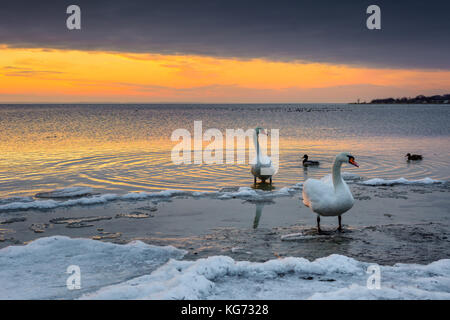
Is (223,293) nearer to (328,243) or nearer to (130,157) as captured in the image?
(328,243)

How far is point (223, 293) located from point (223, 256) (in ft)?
4.11

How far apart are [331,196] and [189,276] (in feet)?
13.8

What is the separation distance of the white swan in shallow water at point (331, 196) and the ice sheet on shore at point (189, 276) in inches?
76.0

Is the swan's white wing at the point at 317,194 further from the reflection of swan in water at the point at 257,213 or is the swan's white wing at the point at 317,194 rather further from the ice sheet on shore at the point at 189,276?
the ice sheet on shore at the point at 189,276

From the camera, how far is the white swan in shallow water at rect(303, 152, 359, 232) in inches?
344

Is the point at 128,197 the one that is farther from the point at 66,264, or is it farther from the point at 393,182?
the point at 393,182

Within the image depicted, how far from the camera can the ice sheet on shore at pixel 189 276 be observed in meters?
5.61

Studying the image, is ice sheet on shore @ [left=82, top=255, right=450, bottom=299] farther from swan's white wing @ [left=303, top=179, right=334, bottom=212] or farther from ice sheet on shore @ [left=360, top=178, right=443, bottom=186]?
ice sheet on shore @ [left=360, top=178, right=443, bottom=186]

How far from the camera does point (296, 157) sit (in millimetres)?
21859

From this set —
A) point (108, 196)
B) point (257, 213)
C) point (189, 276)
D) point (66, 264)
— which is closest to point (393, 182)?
point (257, 213)

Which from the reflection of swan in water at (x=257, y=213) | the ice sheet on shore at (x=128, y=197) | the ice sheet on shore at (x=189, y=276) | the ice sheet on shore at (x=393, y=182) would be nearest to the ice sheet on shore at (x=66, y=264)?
the ice sheet on shore at (x=189, y=276)

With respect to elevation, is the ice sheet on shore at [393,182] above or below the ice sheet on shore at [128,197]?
above

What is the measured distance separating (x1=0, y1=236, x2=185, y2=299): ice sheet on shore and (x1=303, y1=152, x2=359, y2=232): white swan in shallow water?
343 cm

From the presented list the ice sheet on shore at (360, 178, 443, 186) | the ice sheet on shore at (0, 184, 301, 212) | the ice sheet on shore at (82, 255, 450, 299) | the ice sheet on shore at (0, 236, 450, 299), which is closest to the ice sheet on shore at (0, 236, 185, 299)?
the ice sheet on shore at (0, 236, 450, 299)
